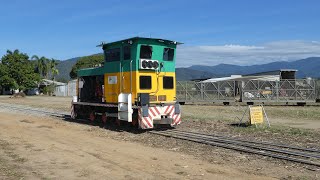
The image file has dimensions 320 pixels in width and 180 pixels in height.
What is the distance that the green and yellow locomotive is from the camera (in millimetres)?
16578

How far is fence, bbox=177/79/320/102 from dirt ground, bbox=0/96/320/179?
897 inches

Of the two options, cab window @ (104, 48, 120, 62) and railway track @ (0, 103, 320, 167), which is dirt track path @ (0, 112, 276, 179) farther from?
cab window @ (104, 48, 120, 62)

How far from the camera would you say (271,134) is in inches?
597

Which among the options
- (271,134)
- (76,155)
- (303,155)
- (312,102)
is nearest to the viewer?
(303,155)

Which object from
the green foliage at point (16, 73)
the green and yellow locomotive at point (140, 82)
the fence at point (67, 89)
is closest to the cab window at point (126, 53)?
the green and yellow locomotive at point (140, 82)

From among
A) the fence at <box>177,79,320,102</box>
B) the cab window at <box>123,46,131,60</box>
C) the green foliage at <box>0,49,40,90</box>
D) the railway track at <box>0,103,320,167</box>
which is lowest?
the railway track at <box>0,103,320,167</box>

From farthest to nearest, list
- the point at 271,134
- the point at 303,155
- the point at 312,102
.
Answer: the point at 312,102 < the point at 271,134 < the point at 303,155

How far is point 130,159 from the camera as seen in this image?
10719 millimetres

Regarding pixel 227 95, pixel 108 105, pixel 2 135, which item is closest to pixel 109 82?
pixel 108 105

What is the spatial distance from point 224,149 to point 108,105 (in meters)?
7.32

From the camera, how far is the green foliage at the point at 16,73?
82.2m

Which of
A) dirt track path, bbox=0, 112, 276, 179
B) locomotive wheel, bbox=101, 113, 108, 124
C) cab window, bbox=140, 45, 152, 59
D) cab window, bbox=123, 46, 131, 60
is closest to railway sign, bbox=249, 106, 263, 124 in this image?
cab window, bbox=140, 45, 152, 59

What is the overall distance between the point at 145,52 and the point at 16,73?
7224cm

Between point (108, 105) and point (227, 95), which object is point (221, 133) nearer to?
point (108, 105)
